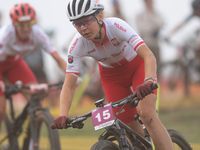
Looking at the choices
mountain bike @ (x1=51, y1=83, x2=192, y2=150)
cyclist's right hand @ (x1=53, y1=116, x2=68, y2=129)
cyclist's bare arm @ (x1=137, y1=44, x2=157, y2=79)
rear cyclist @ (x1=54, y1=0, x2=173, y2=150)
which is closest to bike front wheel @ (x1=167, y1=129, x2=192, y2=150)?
rear cyclist @ (x1=54, y1=0, x2=173, y2=150)

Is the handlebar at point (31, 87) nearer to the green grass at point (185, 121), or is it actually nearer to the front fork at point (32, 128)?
the front fork at point (32, 128)

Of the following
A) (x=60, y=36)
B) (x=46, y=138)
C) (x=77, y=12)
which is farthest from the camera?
(x=60, y=36)

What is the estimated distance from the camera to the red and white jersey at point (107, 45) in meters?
3.75

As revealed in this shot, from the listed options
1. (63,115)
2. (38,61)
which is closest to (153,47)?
(38,61)

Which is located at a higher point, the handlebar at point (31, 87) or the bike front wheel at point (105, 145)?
the handlebar at point (31, 87)

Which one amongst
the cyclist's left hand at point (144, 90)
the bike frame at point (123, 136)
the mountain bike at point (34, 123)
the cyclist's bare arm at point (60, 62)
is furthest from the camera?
the cyclist's bare arm at point (60, 62)

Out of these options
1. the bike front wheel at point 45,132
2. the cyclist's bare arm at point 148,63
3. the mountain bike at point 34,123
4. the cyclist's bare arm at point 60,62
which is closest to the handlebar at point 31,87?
the mountain bike at point 34,123

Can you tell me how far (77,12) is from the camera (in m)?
3.52

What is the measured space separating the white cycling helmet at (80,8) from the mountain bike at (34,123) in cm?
181

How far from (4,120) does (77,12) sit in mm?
3004

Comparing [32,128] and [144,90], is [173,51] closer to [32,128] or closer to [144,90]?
[32,128]

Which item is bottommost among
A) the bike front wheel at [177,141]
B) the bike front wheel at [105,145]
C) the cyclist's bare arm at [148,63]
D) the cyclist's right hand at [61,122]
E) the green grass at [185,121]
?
the green grass at [185,121]

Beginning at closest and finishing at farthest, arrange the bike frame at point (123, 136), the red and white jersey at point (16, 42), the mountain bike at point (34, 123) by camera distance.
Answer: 1. the bike frame at point (123, 136)
2. the mountain bike at point (34, 123)
3. the red and white jersey at point (16, 42)

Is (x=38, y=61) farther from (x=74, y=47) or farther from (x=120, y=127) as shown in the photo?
(x=120, y=127)
